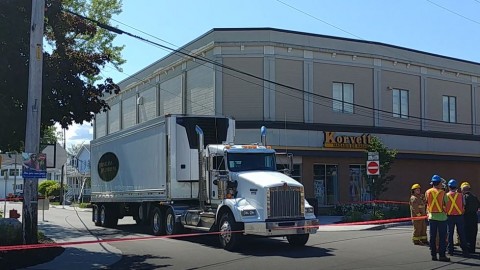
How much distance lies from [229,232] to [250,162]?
245 centimetres

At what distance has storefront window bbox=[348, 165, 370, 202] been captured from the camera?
32.7m

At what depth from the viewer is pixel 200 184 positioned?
56.0ft

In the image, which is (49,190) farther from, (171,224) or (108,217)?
(171,224)

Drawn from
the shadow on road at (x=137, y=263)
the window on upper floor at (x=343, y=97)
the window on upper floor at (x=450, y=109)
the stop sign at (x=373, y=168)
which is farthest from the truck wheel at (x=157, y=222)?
the window on upper floor at (x=450, y=109)

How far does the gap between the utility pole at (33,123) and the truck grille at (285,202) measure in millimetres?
5857

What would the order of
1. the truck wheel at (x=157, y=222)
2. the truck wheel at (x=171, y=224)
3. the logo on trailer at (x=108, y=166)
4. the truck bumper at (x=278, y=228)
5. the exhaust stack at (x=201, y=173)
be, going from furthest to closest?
the logo on trailer at (x=108, y=166), the truck wheel at (x=157, y=222), the truck wheel at (x=171, y=224), the exhaust stack at (x=201, y=173), the truck bumper at (x=278, y=228)

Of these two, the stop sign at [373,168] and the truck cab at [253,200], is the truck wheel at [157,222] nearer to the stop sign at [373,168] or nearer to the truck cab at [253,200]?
the truck cab at [253,200]

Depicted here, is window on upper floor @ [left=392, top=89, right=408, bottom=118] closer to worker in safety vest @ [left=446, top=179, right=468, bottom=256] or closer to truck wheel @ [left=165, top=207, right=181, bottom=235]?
truck wheel @ [left=165, top=207, right=181, bottom=235]

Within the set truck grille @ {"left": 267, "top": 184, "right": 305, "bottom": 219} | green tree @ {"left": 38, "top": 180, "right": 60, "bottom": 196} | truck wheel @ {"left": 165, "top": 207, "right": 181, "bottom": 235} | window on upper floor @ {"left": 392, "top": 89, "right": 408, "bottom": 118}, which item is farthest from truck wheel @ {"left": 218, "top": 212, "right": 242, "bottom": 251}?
green tree @ {"left": 38, "top": 180, "right": 60, "bottom": 196}

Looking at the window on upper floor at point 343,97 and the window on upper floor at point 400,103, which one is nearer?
the window on upper floor at point 343,97

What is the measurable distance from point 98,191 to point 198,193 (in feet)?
28.6

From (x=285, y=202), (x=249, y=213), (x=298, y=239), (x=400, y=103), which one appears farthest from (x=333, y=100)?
(x=249, y=213)

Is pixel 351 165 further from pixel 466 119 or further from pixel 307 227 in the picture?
pixel 307 227

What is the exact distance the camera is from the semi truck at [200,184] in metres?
14.6
